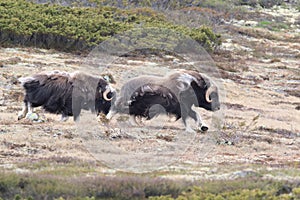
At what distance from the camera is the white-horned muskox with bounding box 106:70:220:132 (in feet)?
46.4

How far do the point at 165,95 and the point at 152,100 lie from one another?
31 centimetres

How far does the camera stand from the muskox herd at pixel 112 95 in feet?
46.4

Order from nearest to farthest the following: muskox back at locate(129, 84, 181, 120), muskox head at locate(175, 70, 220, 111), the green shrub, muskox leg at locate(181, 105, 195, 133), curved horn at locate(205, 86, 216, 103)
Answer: muskox back at locate(129, 84, 181, 120)
muskox head at locate(175, 70, 220, 111)
muskox leg at locate(181, 105, 195, 133)
curved horn at locate(205, 86, 216, 103)
the green shrub

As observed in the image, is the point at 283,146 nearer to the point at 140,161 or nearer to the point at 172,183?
the point at 140,161

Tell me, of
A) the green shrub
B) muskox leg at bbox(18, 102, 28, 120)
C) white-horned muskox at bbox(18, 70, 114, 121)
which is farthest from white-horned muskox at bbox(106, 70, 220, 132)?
the green shrub

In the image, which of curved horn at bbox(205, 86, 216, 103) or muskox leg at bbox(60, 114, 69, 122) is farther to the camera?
curved horn at bbox(205, 86, 216, 103)

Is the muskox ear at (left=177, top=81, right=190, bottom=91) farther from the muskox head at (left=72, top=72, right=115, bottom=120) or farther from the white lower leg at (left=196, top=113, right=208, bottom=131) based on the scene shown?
the muskox head at (left=72, top=72, right=115, bottom=120)

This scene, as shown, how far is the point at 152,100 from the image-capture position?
1418cm

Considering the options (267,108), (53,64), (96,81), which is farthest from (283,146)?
(53,64)

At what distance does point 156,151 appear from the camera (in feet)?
39.2

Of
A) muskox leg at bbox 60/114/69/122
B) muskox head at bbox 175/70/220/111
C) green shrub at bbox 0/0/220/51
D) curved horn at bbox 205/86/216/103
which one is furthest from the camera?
green shrub at bbox 0/0/220/51

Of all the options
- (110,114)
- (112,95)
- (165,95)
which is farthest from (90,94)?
(165,95)

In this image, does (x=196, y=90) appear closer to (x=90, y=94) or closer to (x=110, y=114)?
(x=110, y=114)

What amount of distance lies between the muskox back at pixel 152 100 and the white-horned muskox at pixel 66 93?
642 millimetres
